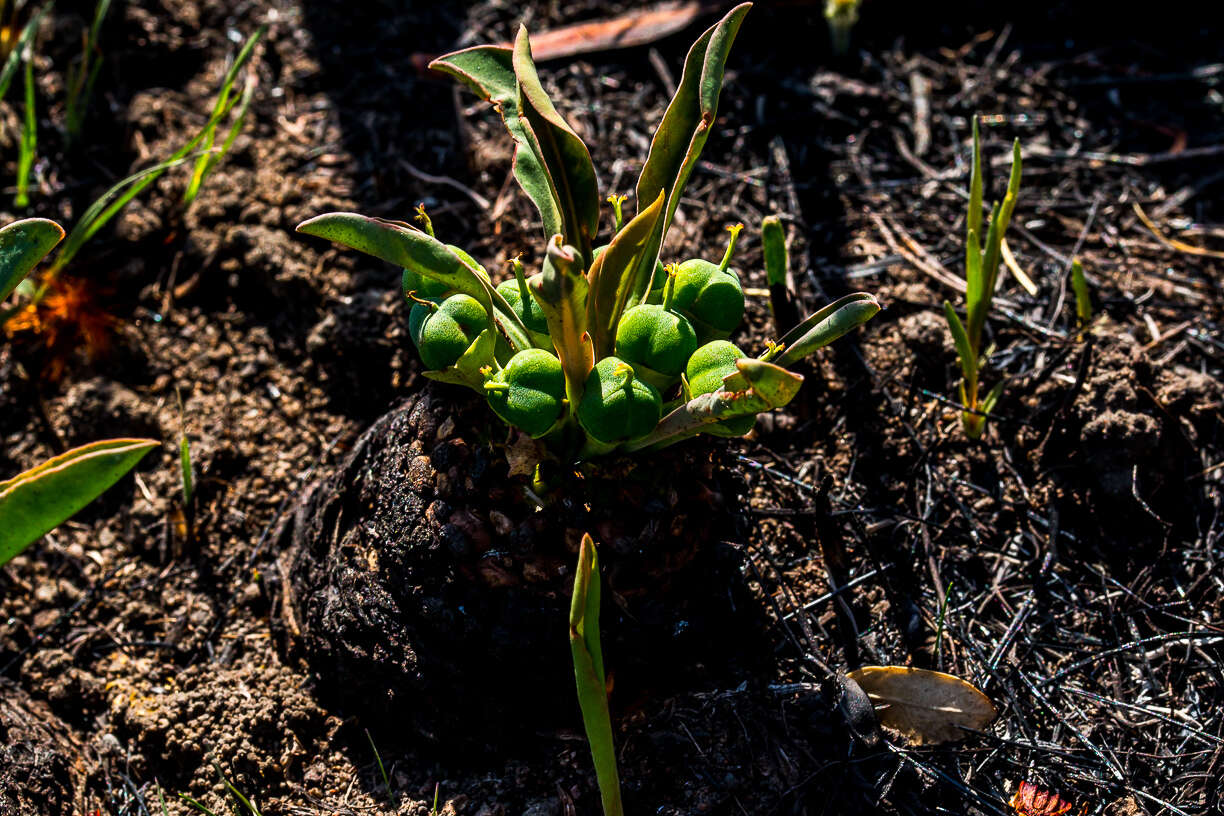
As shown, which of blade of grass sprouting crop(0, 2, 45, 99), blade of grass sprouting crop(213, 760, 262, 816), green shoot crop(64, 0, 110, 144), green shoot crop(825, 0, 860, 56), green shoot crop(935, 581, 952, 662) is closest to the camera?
blade of grass sprouting crop(213, 760, 262, 816)

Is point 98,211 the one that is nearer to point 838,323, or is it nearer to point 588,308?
point 588,308

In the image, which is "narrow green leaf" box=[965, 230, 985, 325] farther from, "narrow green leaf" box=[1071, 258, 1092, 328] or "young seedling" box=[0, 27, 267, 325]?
"young seedling" box=[0, 27, 267, 325]

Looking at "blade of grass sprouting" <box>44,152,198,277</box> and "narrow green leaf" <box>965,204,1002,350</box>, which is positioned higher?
"blade of grass sprouting" <box>44,152,198,277</box>

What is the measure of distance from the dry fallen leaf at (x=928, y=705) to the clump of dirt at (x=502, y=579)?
0.75 feet

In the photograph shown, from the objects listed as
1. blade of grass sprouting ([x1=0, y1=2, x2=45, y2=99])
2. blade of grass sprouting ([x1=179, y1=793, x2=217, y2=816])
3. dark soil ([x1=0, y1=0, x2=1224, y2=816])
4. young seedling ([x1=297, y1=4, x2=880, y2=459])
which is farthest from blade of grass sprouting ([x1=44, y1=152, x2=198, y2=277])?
blade of grass sprouting ([x1=179, y1=793, x2=217, y2=816])

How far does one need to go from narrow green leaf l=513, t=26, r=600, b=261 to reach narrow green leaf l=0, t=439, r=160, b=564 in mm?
623

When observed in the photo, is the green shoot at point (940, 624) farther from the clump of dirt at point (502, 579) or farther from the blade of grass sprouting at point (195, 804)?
the blade of grass sprouting at point (195, 804)

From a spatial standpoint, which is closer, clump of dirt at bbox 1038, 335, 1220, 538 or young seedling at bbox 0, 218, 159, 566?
young seedling at bbox 0, 218, 159, 566

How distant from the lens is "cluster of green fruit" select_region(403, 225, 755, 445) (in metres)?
1.18

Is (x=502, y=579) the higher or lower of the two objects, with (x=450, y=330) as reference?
lower

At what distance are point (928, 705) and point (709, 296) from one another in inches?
30.4

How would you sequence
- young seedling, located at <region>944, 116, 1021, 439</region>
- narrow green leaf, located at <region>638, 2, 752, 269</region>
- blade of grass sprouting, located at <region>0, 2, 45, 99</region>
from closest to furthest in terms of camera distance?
narrow green leaf, located at <region>638, 2, 752, 269</region>
young seedling, located at <region>944, 116, 1021, 439</region>
blade of grass sprouting, located at <region>0, 2, 45, 99</region>

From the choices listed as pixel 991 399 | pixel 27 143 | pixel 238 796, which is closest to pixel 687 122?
pixel 991 399

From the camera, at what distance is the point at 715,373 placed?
1.20 meters
